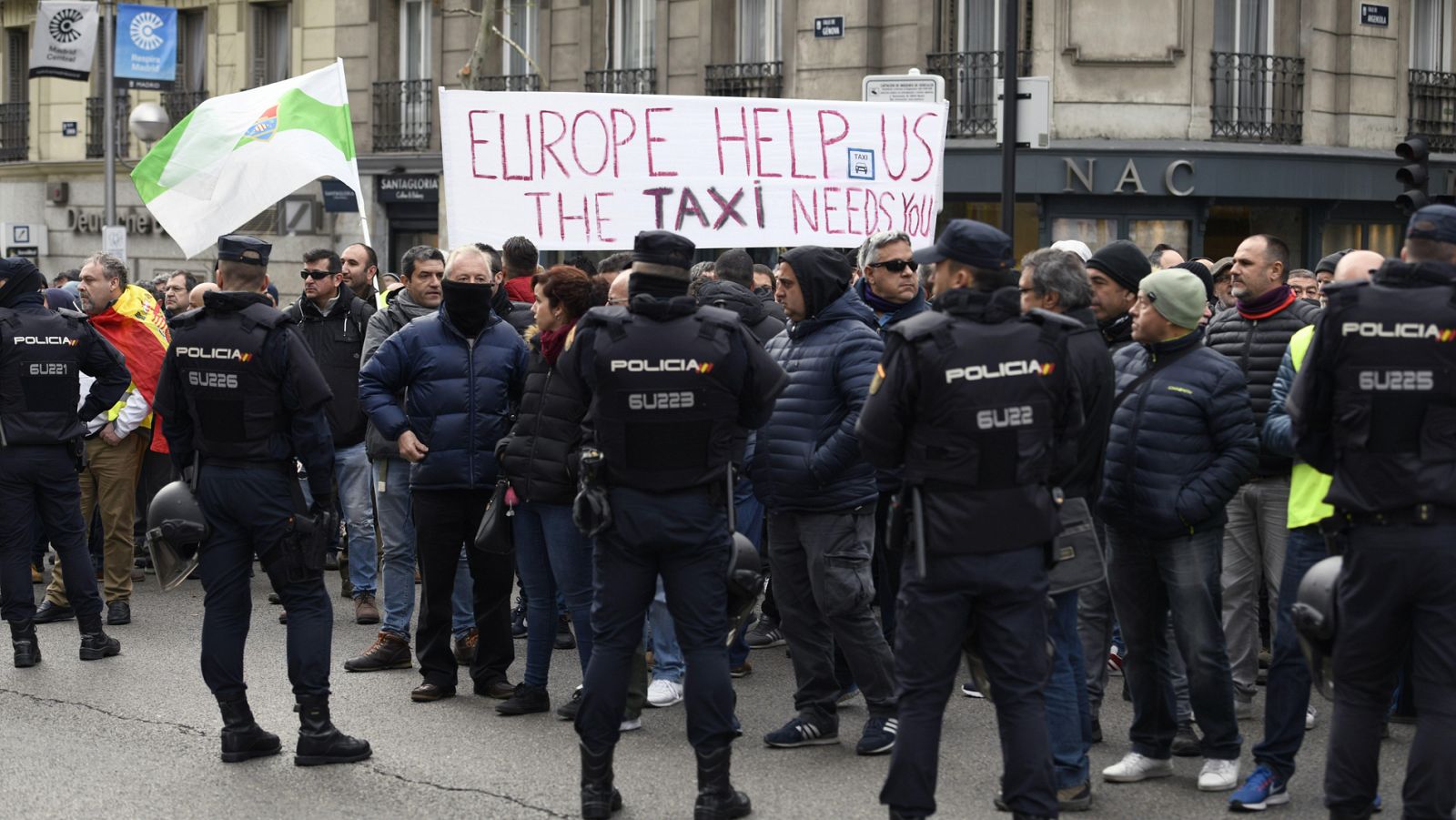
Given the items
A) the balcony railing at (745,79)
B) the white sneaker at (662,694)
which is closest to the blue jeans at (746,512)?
the white sneaker at (662,694)

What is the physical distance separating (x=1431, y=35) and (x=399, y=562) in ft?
62.1

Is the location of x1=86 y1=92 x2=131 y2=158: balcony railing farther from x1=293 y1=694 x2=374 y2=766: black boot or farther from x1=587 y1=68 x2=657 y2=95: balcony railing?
x1=293 y1=694 x2=374 y2=766: black boot

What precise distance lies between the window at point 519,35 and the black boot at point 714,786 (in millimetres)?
21334

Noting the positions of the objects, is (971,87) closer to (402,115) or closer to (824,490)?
(402,115)

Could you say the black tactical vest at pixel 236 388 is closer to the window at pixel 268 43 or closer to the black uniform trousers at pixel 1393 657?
the black uniform trousers at pixel 1393 657

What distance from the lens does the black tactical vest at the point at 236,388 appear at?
7344 mm

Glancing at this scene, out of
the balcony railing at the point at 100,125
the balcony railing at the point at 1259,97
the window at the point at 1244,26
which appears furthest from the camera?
the balcony railing at the point at 100,125

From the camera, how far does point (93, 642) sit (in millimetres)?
9414

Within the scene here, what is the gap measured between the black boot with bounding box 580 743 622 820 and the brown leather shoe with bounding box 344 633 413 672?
2.92 meters

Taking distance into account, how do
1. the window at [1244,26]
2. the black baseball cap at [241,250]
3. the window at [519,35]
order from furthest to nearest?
1. the window at [519,35]
2. the window at [1244,26]
3. the black baseball cap at [241,250]

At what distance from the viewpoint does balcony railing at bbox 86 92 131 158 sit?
31969 millimetres

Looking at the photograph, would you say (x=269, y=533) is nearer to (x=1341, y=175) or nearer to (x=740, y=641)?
(x=740, y=641)

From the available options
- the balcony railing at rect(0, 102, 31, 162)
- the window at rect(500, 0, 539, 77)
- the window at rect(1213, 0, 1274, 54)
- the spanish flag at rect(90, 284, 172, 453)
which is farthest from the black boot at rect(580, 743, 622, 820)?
the balcony railing at rect(0, 102, 31, 162)

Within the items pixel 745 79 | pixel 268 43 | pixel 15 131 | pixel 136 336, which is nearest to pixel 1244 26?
pixel 745 79
